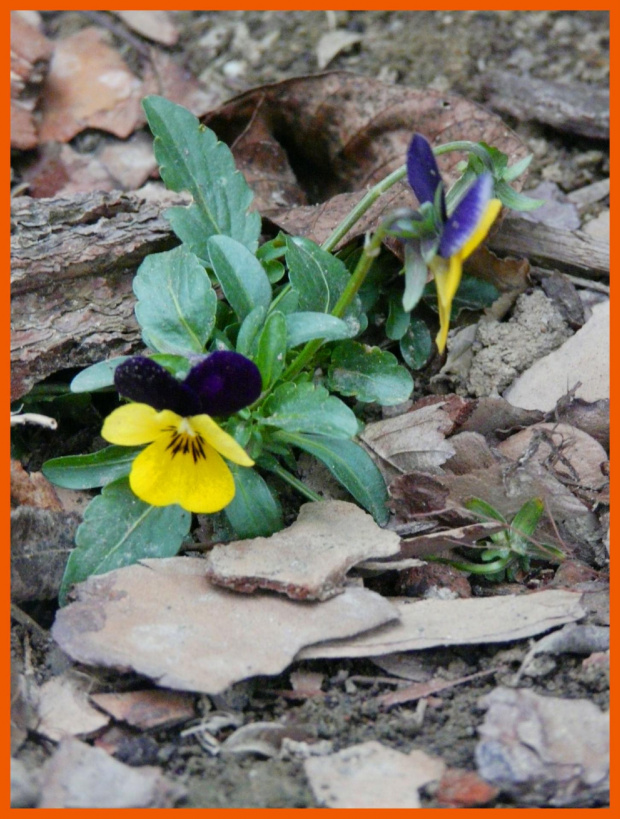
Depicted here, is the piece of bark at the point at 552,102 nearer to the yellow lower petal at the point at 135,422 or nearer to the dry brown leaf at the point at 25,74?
the dry brown leaf at the point at 25,74

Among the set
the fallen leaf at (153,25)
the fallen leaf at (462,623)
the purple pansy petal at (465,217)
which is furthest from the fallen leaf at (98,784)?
the fallen leaf at (153,25)

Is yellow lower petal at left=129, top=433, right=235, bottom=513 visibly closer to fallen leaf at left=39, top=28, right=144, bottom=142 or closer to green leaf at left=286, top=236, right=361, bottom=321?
green leaf at left=286, top=236, right=361, bottom=321

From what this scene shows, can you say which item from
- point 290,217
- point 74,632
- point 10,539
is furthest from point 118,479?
point 290,217

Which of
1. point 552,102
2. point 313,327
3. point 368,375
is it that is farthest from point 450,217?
point 552,102

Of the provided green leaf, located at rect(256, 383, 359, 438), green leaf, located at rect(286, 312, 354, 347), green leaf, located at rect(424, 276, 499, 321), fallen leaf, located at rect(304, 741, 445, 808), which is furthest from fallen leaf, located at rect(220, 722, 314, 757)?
green leaf, located at rect(424, 276, 499, 321)

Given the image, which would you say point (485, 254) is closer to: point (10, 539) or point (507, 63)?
point (507, 63)

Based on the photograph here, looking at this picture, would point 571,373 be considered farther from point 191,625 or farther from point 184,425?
point 191,625
